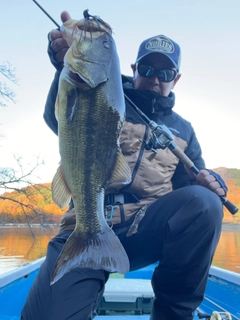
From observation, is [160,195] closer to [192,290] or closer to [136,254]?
[136,254]

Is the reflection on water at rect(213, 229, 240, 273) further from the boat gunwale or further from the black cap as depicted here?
the black cap

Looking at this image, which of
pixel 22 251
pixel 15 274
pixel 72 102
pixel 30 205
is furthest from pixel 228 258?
pixel 72 102

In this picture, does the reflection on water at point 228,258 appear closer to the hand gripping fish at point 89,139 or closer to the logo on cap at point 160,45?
the logo on cap at point 160,45

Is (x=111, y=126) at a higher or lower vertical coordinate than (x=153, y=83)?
lower

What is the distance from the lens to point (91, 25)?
179 cm

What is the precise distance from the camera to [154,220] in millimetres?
2168

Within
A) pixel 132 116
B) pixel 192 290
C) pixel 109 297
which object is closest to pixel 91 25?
pixel 132 116

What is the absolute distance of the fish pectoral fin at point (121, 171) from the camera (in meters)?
1.81

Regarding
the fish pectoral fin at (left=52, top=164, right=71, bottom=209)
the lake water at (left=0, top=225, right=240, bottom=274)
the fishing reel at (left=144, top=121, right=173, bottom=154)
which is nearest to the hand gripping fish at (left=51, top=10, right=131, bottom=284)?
the fish pectoral fin at (left=52, top=164, right=71, bottom=209)

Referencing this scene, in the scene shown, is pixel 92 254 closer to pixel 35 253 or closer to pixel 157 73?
pixel 157 73

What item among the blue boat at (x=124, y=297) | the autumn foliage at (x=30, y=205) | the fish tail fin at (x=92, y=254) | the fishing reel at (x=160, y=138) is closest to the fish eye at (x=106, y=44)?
the fishing reel at (x=160, y=138)

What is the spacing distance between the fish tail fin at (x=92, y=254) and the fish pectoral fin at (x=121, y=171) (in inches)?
11.8

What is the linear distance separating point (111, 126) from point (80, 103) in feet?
0.68

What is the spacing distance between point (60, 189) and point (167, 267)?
856 millimetres
